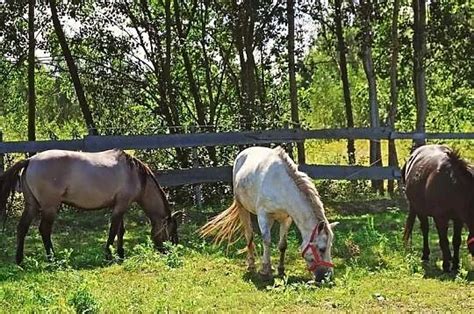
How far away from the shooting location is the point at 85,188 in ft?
26.3

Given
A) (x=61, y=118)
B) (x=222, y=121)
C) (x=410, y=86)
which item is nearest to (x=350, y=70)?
(x=410, y=86)

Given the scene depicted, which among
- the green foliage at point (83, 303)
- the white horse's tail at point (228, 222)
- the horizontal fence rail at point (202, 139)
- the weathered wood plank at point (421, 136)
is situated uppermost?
the horizontal fence rail at point (202, 139)

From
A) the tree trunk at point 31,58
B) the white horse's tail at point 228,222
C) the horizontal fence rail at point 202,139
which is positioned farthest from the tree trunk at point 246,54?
the white horse's tail at point 228,222

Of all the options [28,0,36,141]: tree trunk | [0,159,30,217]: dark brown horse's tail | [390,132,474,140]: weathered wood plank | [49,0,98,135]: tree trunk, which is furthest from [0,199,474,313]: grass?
[49,0,98,135]: tree trunk

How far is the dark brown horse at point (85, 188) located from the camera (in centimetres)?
777

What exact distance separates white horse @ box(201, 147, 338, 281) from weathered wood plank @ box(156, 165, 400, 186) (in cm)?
345

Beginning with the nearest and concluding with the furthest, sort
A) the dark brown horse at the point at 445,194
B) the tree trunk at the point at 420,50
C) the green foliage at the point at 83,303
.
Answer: the green foliage at the point at 83,303, the dark brown horse at the point at 445,194, the tree trunk at the point at 420,50

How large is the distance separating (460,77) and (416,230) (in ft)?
20.3

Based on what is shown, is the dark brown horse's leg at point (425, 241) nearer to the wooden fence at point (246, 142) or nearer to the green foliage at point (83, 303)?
the wooden fence at point (246, 142)

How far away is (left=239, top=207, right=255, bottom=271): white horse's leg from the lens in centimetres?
721

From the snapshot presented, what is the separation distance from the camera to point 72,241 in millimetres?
9273

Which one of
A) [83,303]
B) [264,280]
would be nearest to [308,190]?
[264,280]

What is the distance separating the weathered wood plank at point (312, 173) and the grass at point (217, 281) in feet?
6.15

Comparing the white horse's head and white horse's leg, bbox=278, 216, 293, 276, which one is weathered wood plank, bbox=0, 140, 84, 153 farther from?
the white horse's head
